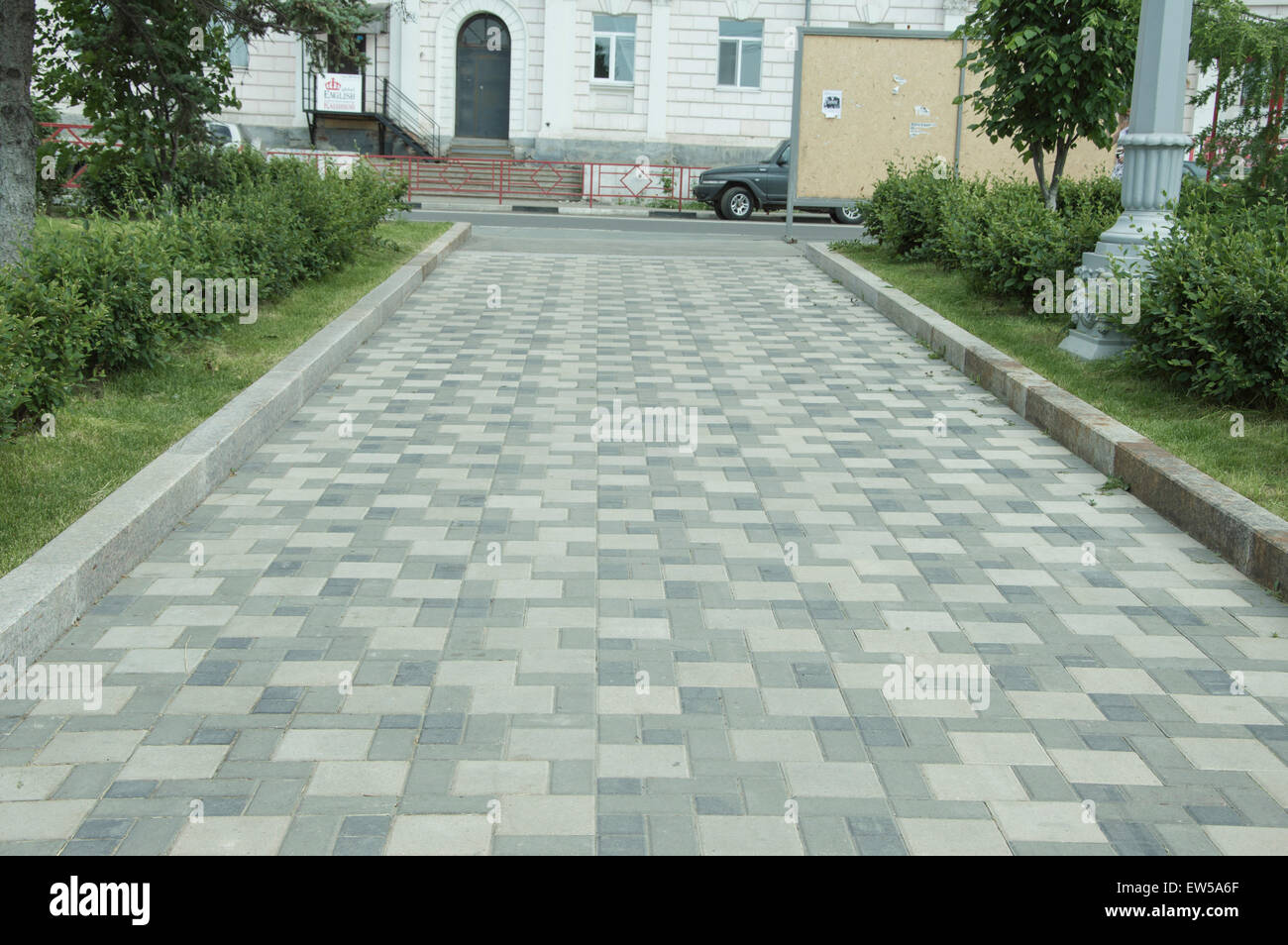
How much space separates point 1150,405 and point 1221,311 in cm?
80

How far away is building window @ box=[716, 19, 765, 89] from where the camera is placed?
Result: 117ft

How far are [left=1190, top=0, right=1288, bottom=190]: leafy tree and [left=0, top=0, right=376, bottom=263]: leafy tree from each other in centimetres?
752

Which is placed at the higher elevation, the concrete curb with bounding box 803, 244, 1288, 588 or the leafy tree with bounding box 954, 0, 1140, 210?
the leafy tree with bounding box 954, 0, 1140, 210

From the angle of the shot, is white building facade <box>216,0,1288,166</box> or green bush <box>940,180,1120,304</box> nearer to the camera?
green bush <box>940,180,1120,304</box>

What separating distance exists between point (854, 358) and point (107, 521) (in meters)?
6.94

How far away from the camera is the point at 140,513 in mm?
5750

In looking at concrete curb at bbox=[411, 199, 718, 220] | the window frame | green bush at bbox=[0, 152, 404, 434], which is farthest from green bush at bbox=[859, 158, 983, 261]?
the window frame

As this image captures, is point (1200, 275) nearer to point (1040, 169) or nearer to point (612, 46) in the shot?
point (1040, 169)

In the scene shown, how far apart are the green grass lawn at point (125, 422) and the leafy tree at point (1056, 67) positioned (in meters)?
7.09

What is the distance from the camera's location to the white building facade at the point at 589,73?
34938 mm

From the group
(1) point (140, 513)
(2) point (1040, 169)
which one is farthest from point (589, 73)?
(1) point (140, 513)

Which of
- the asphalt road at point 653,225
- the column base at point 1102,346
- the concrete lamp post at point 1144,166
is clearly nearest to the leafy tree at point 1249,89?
the concrete lamp post at point 1144,166

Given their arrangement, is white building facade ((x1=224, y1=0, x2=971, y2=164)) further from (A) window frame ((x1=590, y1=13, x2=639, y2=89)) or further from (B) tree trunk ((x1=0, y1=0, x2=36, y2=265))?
(B) tree trunk ((x1=0, y1=0, x2=36, y2=265))

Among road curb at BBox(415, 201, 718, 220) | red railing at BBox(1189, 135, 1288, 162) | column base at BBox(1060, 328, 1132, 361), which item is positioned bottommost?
column base at BBox(1060, 328, 1132, 361)
